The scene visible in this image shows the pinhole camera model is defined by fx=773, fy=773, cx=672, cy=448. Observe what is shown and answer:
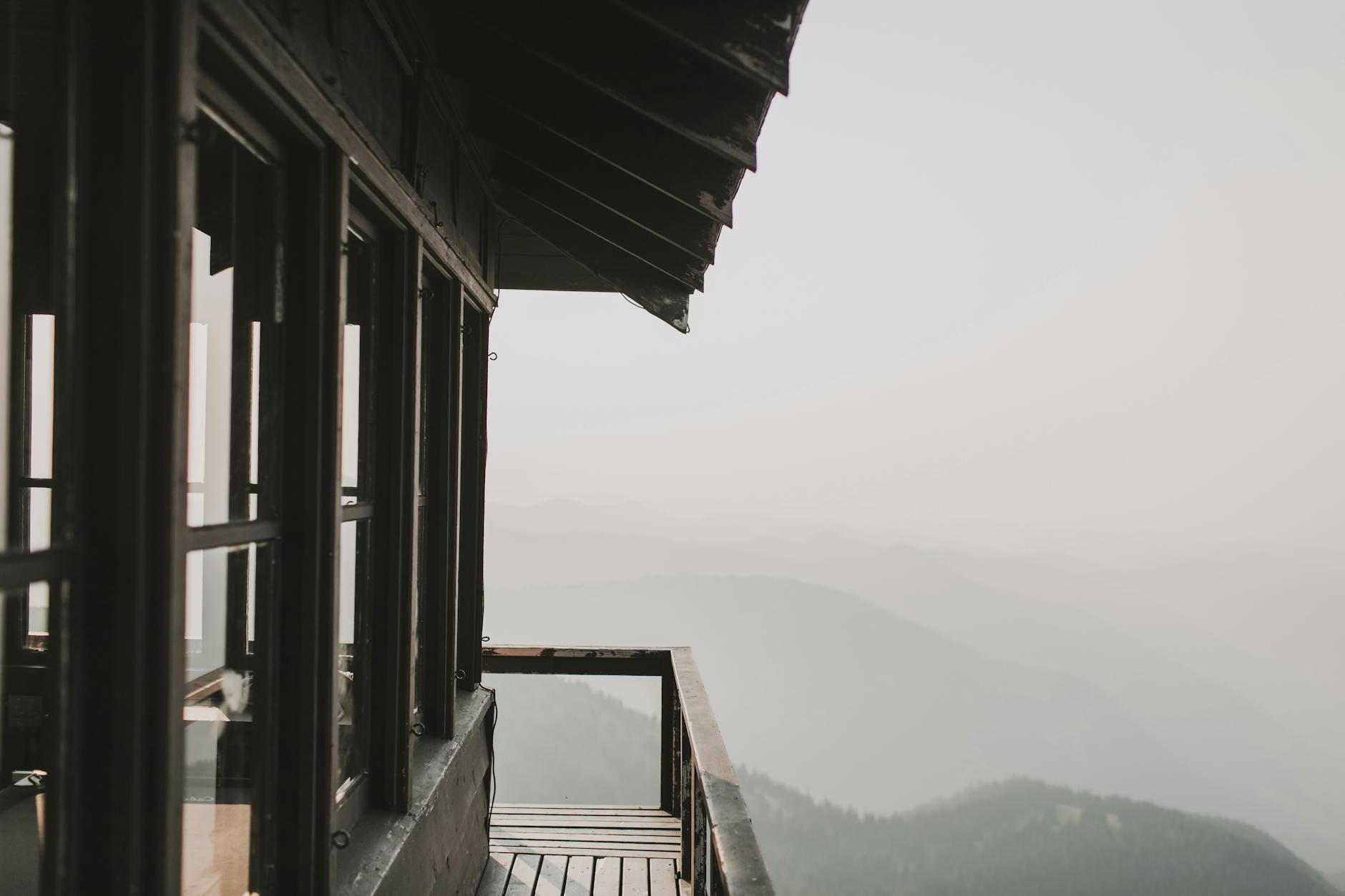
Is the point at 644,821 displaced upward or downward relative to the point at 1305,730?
upward

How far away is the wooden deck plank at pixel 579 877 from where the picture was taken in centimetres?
337

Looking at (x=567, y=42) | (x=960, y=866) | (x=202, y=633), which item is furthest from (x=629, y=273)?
(x=960, y=866)

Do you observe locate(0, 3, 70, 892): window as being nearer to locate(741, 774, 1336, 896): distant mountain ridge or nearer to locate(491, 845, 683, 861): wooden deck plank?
locate(491, 845, 683, 861): wooden deck plank

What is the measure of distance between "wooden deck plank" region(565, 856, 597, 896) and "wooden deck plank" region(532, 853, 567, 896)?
26 mm

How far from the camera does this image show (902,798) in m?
77.3

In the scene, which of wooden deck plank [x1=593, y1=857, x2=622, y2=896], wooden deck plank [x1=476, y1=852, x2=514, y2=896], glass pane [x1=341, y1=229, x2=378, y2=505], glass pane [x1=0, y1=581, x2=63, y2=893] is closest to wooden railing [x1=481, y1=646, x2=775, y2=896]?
wooden deck plank [x1=593, y1=857, x2=622, y2=896]

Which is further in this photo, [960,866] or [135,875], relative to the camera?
[960,866]

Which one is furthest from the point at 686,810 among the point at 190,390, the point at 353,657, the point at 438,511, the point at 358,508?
the point at 190,390

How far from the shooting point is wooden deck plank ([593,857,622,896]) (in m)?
3.37

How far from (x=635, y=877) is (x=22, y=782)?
7.73 ft

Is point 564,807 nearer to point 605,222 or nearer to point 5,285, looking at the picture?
point 605,222

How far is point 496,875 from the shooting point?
11.3ft

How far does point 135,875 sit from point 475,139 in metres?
2.48

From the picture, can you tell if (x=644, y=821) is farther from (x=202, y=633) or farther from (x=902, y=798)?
(x=902, y=798)
